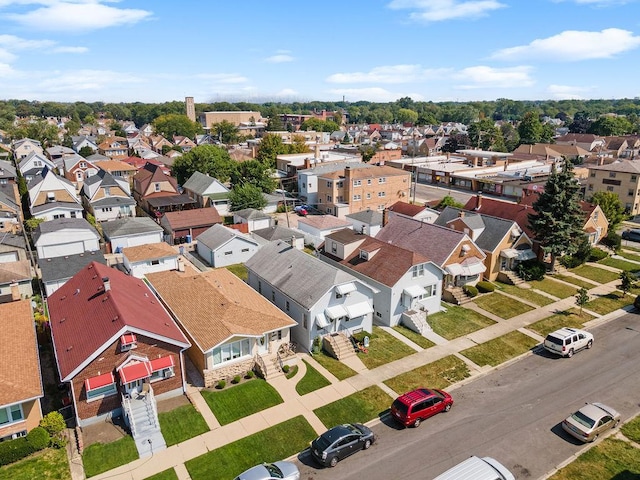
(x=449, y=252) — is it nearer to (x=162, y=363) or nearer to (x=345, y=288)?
(x=345, y=288)

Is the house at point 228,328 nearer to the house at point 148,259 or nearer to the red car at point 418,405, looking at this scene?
the red car at point 418,405

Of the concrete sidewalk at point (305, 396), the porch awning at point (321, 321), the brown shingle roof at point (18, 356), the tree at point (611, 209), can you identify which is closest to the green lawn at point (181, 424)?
the concrete sidewalk at point (305, 396)

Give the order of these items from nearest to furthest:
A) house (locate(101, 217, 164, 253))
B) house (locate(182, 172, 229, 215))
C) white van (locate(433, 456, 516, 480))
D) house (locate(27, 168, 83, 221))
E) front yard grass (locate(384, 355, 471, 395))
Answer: white van (locate(433, 456, 516, 480)) → front yard grass (locate(384, 355, 471, 395)) → house (locate(101, 217, 164, 253)) → house (locate(27, 168, 83, 221)) → house (locate(182, 172, 229, 215))

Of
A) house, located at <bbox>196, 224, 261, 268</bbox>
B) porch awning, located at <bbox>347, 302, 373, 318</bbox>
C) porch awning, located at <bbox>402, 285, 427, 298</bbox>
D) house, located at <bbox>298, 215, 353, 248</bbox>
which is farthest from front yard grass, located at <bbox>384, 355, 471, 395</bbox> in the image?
house, located at <bbox>298, 215, 353, 248</bbox>

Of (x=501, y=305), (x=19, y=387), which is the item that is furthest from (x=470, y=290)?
(x=19, y=387)

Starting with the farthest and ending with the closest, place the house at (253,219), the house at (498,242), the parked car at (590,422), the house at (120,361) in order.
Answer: the house at (253,219), the house at (498,242), the house at (120,361), the parked car at (590,422)

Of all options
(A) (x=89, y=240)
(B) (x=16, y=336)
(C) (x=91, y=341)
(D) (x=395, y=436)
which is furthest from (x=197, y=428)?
(A) (x=89, y=240)

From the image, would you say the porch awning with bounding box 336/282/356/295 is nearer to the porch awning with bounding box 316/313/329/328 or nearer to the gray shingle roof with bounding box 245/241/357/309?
the gray shingle roof with bounding box 245/241/357/309
